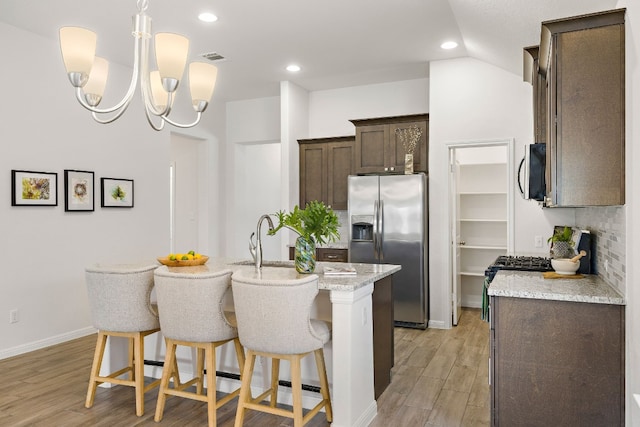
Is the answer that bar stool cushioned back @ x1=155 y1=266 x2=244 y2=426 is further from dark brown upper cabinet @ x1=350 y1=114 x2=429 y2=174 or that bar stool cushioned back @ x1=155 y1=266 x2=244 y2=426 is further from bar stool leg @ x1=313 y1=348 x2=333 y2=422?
dark brown upper cabinet @ x1=350 y1=114 x2=429 y2=174

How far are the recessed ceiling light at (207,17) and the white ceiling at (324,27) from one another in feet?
0.17

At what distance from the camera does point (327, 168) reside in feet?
20.4

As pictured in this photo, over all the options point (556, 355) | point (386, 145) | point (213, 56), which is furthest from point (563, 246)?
point (213, 56)

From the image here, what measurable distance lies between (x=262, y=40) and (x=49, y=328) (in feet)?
11.4

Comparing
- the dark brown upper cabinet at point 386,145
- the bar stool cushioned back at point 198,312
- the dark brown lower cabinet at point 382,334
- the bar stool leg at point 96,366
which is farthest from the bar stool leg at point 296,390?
the dark brown upper cabinet at point 386,145

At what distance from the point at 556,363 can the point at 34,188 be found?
4.43 metres

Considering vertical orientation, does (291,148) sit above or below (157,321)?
above

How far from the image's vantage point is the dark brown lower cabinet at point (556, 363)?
2.28 m

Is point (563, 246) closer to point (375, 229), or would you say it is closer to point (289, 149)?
point (375, 229)

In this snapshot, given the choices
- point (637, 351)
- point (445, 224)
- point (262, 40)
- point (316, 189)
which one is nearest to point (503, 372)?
point (637, 351)

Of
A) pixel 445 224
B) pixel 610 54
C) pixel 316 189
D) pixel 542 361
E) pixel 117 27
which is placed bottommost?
pixel 542 361

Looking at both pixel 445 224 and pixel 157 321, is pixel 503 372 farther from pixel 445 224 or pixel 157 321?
pixel 445 224

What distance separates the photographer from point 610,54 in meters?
2.29

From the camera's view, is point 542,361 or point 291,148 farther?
point 291,148
